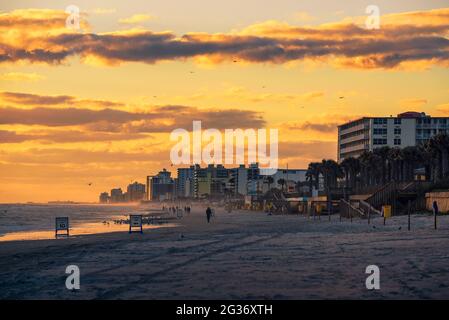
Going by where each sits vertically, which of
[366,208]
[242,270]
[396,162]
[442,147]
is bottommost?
[242,270]

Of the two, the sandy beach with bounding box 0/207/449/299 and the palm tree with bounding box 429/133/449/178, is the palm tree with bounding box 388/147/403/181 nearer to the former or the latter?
the palm tree with bounding box 429/133/449/178

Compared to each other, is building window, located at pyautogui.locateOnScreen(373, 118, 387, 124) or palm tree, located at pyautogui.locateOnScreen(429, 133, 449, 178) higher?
building window, located at pyautogui.locateOnScreen(373, 118, 387, 124)

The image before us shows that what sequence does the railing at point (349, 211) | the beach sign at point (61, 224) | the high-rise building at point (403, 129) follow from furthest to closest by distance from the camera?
the high-rise building at point (403, 129), the railing at point (349, 211), the beach sign at point (61, 224)

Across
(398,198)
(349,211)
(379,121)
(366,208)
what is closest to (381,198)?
(398,198)

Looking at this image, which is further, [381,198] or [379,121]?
[379,121]

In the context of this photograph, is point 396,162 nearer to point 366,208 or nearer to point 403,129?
point 366,208

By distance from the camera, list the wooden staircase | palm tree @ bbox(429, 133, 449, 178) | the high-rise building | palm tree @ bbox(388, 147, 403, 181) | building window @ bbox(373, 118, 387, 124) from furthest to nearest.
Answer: building window @ bbox(373, 118, 387, 124) → the high-rise building → palm tree @ bbox(388, 147, 403, 181) → palm tree @ bbox(429, 133, 449, 178) → the wooden staircase

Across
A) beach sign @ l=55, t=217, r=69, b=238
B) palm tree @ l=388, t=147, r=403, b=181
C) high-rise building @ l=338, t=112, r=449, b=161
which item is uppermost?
high-rise building @ l=338, t=112, r=449, b=161

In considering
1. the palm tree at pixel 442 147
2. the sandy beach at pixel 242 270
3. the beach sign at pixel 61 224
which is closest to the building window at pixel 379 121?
the palm tree at pixel 442 147

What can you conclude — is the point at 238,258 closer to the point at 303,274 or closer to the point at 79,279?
the point at 303,274

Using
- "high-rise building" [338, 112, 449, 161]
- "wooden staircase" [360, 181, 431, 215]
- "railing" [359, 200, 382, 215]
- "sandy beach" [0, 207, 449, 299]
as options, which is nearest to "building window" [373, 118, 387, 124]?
"high-rise building" [338, 112, 449, 161]

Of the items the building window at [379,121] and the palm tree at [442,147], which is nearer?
the palm tree at [442,147]

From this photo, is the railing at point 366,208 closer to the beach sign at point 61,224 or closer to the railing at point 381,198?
the railing at point 381,198
